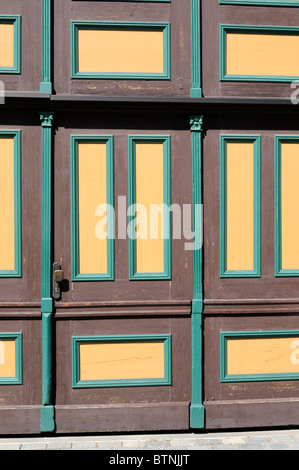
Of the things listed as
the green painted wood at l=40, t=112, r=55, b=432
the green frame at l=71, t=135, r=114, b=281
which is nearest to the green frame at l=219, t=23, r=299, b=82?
the green frame at l=71, t=135, r=114, b=281

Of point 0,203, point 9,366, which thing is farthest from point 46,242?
point 9,366

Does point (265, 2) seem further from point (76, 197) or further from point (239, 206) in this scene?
point (76, 197)

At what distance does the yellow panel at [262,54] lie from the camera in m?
4.61

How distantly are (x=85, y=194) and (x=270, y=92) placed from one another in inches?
76.2

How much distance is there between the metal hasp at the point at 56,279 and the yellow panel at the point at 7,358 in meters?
0.57

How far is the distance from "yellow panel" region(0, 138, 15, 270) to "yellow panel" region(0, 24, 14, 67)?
0.70 m

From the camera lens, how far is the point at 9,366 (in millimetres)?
4512

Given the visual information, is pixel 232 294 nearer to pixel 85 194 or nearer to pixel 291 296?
pixel 291 296

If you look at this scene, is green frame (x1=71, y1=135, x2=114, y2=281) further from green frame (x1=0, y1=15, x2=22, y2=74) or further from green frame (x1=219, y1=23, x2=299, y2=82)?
green frame (x1=219, y1=23, x2=299, y2=82)

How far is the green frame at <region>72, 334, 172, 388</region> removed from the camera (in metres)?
4.52

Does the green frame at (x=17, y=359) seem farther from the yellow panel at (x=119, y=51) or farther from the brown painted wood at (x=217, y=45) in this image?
the brown painted wood at (x=217, y=45)

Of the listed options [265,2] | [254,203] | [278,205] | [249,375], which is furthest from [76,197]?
[265,2]

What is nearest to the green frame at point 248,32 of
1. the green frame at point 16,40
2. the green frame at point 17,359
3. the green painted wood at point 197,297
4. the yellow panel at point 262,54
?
the yellow panel at point 262,54

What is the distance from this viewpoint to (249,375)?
4648 mm
